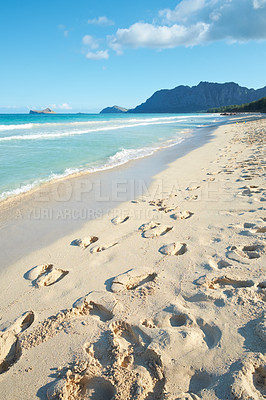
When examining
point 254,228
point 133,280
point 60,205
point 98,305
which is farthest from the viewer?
point 60,205

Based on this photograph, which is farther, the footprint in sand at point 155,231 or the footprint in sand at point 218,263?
the footprint in sand at point 155,231

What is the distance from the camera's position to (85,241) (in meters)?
3.73

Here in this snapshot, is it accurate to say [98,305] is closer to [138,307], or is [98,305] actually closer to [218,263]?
[138,307]

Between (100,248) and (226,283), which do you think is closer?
(226,283)

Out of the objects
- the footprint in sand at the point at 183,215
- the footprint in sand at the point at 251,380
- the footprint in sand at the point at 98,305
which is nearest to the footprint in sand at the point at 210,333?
the footprint in sand at the point at 251,380

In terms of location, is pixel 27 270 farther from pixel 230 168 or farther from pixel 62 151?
pixel 62 151

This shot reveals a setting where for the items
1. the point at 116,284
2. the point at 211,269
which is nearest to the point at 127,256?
the point at 116,284

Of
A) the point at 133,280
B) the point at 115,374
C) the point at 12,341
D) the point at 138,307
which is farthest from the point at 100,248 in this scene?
the point at 115,374

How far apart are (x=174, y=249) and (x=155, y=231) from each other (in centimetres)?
62

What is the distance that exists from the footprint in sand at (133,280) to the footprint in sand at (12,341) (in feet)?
2.88

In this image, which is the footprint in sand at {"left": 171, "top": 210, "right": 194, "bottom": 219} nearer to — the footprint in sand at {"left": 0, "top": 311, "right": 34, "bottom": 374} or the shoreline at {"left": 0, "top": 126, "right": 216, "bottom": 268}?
the shoreline at {"left": 0, "top": 126, "right": 216, "bottom": 268}

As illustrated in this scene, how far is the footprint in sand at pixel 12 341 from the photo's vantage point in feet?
6.22

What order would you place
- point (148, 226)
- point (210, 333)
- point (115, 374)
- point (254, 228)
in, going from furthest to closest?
1. point (148, 226)
2. point (254, 228)
3. point (210, 333)
4. point (115, 374)

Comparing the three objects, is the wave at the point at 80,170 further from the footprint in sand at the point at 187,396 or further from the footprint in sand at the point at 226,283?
the footprint in sand at the point at 187,396
